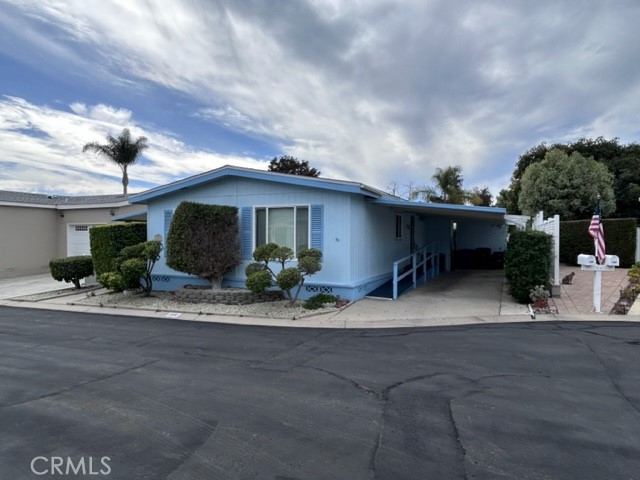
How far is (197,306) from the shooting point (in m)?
9.90

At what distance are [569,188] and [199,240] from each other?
2029 centimetres

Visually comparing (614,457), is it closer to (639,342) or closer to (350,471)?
(350,471)

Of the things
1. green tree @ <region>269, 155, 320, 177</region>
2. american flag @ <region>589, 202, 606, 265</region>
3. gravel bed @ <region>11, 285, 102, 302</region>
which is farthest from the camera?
green tree @ <region>269, 155, 320, 177</region>

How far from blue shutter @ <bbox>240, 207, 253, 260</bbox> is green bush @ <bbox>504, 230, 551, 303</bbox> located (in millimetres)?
6860

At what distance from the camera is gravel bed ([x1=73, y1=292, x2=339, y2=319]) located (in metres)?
9.03

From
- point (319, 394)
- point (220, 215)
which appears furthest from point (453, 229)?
point (319, 394)

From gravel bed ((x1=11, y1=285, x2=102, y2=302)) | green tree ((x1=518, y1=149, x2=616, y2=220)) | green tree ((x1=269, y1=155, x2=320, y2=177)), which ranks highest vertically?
green tree ((x1=269, y1=155, x2=320, y2=177))

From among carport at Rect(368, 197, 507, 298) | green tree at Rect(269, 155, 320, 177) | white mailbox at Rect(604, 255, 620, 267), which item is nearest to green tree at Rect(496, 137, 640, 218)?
carport at Rect(368, 197, 507, 298)

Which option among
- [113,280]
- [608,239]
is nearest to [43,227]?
[113,280]

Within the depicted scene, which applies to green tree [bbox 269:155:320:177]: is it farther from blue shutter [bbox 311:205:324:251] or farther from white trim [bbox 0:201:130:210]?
blue shutter [bbox 311:205:324:251]

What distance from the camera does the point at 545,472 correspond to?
2.71 meters

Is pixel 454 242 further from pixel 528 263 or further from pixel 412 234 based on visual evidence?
pixel 528 263

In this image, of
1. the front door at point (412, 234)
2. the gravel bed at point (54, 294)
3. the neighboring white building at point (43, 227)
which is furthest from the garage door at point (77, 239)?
the front door at point (412, 234)

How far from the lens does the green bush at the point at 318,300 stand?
369 inches
